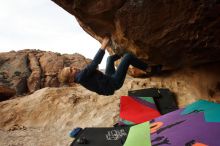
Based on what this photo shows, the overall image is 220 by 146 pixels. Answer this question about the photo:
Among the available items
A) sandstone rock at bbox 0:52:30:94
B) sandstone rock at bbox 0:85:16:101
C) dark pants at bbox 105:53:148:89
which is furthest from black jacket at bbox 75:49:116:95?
sandstone rock at bbox 0:52:30:94

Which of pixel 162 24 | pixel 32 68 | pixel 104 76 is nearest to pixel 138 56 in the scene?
pixel 162 24

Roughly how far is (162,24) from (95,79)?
200cm

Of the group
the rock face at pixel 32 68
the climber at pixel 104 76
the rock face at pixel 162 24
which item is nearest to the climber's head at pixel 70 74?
the climber at pixel 104 76

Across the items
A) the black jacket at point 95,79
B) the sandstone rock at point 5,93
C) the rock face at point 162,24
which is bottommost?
the sandstone rock at point 5,93

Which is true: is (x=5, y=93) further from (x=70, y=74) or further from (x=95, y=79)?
(x=95, y=79)

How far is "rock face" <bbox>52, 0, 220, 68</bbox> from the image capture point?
5777 millimetres

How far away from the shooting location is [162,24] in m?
6.33

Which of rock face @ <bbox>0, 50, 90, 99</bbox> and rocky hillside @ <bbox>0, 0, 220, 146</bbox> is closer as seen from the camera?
rocky hillside @ <bbox>0, 0, 220, 146</bbox>

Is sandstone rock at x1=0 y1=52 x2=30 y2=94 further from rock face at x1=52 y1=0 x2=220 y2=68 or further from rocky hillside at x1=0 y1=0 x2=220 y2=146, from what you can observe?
rock face at x1=52 y1=0 x2=220 y2=68

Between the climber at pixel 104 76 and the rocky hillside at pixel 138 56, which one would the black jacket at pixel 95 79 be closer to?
the climber at pixel 104 76

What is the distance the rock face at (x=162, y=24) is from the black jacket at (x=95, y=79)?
1.35 meters

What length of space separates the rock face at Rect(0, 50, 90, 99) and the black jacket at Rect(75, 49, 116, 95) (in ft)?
41.7

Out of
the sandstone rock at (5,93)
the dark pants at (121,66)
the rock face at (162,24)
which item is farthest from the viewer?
the sandstone rock at (5,93)

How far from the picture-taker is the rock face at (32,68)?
63.6 ft
